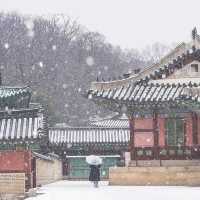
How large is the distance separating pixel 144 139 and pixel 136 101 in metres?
2.32

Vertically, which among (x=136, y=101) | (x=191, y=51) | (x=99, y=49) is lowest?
(x=136, y=101)

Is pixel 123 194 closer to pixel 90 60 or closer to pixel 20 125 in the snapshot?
pixel 20 125

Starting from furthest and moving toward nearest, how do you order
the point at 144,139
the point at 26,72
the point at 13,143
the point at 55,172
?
1. the point at 26,72
2. the point at 55,172
3. the point at 144,139
4. the point at 13,143

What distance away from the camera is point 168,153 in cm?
3100

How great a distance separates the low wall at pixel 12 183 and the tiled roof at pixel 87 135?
26239mm

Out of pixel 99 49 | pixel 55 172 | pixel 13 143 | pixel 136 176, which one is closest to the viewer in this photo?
pixel 13 143

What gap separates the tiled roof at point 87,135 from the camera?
49450mm

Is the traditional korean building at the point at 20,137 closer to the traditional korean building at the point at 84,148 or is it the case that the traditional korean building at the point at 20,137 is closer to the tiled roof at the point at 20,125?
the tiled roof at the point at 20,125

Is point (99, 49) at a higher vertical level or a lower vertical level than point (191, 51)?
higher

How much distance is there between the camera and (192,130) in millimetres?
31094

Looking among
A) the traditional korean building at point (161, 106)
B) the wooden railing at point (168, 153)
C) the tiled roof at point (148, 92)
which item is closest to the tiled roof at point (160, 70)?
the traditional korean building at point (161, 106)

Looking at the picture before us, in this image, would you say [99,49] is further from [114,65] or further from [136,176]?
[136,176]

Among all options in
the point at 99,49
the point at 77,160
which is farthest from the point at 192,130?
the point at 99,49

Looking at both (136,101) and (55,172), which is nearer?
(136,101)
